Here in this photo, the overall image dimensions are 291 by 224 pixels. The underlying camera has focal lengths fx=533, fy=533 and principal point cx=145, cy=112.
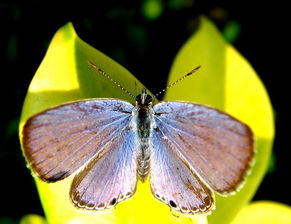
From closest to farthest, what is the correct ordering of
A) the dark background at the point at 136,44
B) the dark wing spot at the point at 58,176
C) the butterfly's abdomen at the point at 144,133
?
the dark wing spot at the point at 58,176 → the butterfly's abdomen at the point at 144,133 → the dark background at the point at 136,44

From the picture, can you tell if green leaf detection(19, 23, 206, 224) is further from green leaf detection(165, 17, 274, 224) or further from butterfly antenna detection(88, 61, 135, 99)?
green leaf detection(165, 17, 274, 224)

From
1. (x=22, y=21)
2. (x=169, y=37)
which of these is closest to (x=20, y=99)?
(x=22, y=21)

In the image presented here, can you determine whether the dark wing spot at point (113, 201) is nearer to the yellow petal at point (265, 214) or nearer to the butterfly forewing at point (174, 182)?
the butterfly forewing at point (174, 182)

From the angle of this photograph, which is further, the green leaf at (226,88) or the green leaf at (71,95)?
the green leaf at (226,88)

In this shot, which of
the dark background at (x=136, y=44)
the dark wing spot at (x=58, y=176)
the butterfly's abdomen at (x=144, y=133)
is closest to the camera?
the dark wing spot at (x=58, y=176)

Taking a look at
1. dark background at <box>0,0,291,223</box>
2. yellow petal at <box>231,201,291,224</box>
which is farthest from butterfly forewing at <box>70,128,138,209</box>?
dark background at <box>0,0,291,223</box>

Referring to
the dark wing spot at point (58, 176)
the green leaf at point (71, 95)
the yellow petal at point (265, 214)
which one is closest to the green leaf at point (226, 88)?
the yellow petal at point (265, 214)
